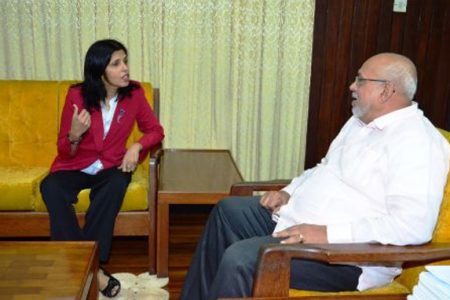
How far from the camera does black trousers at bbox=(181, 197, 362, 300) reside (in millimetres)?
1570

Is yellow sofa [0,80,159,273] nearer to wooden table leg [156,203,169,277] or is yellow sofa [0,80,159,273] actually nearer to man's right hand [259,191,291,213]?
wooden table leg [156,203,169,277]

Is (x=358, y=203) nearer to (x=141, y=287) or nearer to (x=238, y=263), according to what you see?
(x=238, y=263)

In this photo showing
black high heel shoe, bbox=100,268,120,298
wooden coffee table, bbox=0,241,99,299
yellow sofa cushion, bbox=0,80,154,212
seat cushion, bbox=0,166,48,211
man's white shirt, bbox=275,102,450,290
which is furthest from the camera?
yellow sofa cushion, bbox=0,80,154,212

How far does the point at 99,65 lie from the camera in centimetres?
248

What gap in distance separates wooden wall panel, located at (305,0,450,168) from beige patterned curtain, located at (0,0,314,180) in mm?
92

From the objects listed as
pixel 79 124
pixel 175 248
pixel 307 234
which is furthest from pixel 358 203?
pixel 175 248

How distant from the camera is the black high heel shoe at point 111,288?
230cm

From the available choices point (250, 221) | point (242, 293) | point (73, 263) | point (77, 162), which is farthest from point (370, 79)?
point (77, 162)

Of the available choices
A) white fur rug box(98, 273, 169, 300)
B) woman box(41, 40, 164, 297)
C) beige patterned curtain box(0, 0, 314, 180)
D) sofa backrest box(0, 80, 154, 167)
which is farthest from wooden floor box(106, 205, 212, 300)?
sofa backrest box(0, 80, 154, 167)

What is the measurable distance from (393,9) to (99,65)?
204 cm

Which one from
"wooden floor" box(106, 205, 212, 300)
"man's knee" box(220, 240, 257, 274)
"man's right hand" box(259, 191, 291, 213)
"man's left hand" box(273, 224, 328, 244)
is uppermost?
"man's left hand" box(273, 224, 328, 244)

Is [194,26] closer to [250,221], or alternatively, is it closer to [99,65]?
[99,65]

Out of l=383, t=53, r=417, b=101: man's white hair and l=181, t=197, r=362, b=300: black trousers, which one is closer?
l=181, t=197, r=362, b=300: black trousers

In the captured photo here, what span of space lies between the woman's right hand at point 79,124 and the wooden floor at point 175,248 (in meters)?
0.77
